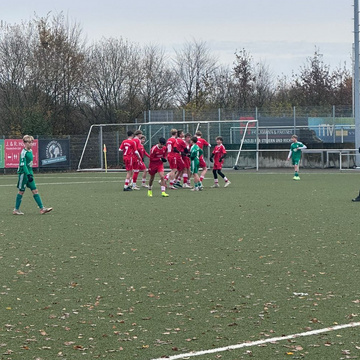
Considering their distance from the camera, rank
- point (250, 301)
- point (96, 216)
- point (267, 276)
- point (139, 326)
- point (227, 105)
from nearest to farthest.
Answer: point (139, 326)
point (250, 301)
point (267, 276)
point (96, 216)
point (227, 105)

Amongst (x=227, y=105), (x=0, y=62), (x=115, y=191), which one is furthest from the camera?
(x=227, y=105)

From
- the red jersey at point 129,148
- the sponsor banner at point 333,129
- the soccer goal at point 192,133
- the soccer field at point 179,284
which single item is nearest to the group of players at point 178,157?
the red jersey at point 129,148

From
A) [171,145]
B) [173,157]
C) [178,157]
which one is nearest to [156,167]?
[171,145]

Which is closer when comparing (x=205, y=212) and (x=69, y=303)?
(x=69, y=303)

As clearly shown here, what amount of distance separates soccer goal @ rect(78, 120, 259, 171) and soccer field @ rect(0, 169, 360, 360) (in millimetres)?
26480

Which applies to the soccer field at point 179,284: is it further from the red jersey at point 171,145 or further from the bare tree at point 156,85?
the bare tree at point 156,85

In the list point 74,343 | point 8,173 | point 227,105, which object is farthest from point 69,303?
point 227,105

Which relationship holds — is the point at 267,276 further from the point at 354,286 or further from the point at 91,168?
the point at 91,168

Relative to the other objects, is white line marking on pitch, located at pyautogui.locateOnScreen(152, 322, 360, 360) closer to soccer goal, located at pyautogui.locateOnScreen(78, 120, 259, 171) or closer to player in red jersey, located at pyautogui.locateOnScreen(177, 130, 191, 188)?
player in red jersey, located at pyautogui.locateOnScreen(177, 130, 191, 188)

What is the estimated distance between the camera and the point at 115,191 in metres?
26.6

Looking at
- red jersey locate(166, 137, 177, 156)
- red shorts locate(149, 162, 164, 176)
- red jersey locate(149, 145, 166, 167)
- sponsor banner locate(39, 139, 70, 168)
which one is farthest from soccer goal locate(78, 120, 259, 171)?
red jersey locate(149, 145, 166, 167)

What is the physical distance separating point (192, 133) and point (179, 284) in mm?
36715

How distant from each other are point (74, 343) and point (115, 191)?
20251 mm

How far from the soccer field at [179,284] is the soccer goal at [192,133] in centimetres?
2648
